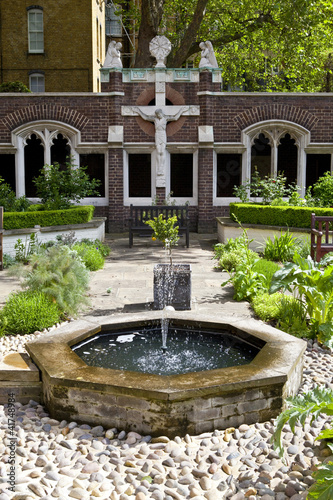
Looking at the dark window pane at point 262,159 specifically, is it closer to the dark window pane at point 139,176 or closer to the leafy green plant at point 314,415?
the dark window pane at point 139,176

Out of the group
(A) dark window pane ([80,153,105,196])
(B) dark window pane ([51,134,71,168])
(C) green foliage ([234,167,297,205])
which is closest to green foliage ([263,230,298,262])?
(C) green foliage ([234,167,297,205])

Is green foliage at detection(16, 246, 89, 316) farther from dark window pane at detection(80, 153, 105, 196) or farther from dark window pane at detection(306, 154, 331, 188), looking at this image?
dark window pane at detection(306, 154, 331, 188)

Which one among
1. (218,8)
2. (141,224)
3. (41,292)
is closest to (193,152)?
(141,224)

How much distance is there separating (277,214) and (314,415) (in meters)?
9.58

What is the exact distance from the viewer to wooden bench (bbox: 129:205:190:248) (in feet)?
44.6

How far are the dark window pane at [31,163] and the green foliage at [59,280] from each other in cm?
973

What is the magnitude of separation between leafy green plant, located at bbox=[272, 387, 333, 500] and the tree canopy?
15826 millimetres

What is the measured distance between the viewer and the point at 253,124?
16156 mm

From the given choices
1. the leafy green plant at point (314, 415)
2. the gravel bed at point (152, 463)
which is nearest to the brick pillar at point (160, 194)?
the gravel bed at point (152, 463)

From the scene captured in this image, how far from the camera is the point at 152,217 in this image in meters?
13.9

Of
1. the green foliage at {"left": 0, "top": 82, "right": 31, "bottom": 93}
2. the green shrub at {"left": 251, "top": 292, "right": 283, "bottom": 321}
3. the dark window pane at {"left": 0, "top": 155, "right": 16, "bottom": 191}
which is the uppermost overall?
the green foliage at {"left": 0, "top": 82, "right": 31, "bottom": 93}

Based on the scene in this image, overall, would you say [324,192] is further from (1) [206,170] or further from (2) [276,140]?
(1) [206,170]

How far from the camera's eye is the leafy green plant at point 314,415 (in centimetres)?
290

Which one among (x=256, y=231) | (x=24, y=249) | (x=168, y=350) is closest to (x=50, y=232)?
(x=24, y=249)
